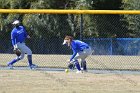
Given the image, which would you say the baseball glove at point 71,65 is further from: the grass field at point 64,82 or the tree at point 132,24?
the tree at point 132,24

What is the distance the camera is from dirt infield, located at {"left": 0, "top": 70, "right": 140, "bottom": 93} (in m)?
11.8

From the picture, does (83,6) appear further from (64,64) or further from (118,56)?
(64,64)

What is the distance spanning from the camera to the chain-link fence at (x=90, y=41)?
22062mm

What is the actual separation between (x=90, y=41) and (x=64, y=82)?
9861 millimetres

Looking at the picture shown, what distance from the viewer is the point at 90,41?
23109mm

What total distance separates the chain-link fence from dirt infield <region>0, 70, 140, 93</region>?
16.2 ft

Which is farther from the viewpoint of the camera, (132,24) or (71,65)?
(132,24)

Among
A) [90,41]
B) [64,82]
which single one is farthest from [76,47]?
[90,41]

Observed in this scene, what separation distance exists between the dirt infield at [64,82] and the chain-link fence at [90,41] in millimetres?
4949

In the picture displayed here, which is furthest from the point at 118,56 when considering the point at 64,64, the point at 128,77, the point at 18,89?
Result: the point at 18,89

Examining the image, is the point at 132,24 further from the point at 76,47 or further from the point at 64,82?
the point at 64,82

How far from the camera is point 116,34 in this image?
24.7m

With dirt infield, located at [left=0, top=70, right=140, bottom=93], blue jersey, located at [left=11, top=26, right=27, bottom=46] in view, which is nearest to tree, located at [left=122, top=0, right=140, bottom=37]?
blue jersey, located at [left=11, top=26, right=27, bottom=46]

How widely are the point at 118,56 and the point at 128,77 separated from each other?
786cm
